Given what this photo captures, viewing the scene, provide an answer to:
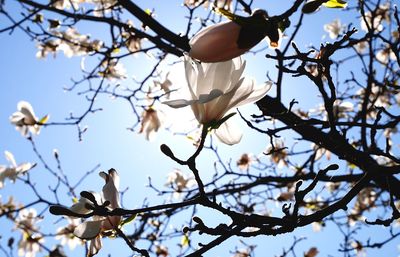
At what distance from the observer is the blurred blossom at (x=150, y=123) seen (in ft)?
12.3

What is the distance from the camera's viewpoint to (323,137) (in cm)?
238

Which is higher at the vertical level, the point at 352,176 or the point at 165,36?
the point at 165,36

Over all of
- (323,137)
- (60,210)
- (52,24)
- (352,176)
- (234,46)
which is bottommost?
(60,210)

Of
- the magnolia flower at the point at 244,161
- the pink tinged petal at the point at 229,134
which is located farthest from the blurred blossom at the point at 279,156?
the pink tinged petal at the point at 229,134

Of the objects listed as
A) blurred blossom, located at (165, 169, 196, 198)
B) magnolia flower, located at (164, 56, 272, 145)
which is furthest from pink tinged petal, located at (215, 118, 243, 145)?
blurred blossom, located at (165, 169, 196, 198)

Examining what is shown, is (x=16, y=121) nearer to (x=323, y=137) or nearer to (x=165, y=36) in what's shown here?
(x=165, y=36)

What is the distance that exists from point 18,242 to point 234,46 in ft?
14.5

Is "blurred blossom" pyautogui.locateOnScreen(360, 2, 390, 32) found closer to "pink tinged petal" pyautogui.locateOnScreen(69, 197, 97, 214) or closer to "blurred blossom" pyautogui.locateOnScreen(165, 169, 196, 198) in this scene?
"pink tinged petal" pyautogui.locateOnScreen(69, 197, 97, 214)

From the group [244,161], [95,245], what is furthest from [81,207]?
[244,161]

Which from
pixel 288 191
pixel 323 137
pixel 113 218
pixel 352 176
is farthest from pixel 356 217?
pixel 113 218

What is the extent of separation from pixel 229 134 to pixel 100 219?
45 centimetres

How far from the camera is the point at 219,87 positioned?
0.97 metres

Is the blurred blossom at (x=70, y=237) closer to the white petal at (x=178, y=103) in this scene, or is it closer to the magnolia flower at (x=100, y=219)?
the magnolia flower at (x=100, y=219)

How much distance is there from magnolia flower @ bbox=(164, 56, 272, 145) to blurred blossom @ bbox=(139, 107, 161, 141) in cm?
279
